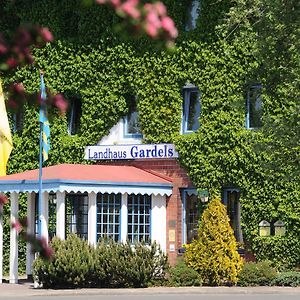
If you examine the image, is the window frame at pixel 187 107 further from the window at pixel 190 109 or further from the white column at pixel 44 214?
the white column at pixel 44 214

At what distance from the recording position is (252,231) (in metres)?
28.0

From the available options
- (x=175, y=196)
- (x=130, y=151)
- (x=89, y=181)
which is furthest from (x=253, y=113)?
(x=89, y=181)

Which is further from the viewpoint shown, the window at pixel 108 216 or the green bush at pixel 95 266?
the window at pixel 108 216

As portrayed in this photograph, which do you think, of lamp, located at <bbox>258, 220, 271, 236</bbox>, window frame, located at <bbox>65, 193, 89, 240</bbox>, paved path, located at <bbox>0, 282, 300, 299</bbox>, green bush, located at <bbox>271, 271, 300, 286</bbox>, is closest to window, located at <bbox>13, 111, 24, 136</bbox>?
window frame, located at <bbox>65, 193, 89, 240</bbox>

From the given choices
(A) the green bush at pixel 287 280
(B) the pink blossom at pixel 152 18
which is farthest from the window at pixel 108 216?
(B) the pink blossom at pixel 152 18

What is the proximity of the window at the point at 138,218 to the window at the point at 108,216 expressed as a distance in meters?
0.48

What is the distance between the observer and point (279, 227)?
2794 cm

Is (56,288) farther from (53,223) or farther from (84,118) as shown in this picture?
(84,118)

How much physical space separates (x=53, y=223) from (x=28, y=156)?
3.32m

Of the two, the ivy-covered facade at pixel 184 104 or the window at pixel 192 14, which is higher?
the window at pixel 192 14

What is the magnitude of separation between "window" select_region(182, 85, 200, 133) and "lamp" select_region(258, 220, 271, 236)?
3756mm

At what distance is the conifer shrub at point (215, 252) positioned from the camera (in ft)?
82.2

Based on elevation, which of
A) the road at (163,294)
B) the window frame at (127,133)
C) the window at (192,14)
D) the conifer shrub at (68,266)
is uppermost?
the window at (192,14)

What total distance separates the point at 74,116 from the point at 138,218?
5.25m
